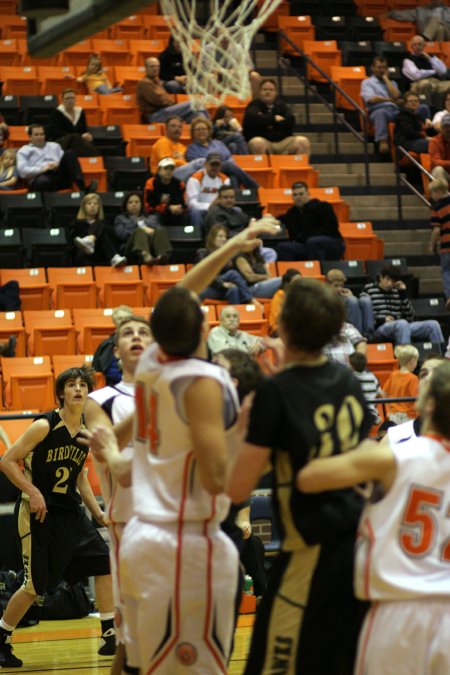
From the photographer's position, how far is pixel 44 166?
13.2m

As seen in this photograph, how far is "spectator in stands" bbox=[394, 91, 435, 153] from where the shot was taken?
15156 millimetres

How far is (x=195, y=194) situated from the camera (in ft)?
42.8

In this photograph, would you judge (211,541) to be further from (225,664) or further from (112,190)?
(112,190)

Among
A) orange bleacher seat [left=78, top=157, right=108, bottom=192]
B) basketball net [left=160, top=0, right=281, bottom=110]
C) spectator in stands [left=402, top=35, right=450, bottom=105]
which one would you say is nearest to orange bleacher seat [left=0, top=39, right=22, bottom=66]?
orange bleacher seat [left=78, top=157, right=108, bottom=192]

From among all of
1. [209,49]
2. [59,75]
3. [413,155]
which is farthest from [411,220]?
[209,49]

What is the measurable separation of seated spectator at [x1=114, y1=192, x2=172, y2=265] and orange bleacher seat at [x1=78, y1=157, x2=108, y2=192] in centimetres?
129

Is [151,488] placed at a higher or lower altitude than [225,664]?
higher

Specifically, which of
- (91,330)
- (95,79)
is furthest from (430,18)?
(91,330)

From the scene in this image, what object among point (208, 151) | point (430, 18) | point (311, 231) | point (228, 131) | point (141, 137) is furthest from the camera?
point (430, 18)

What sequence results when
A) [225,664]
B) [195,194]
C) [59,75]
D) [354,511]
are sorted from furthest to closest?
[59,75] < [195,194] < [225,664] < [354,511]

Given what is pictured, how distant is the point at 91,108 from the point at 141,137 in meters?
1.02

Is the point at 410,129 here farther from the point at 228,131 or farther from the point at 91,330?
the point at 91,330

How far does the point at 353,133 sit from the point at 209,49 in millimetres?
7407

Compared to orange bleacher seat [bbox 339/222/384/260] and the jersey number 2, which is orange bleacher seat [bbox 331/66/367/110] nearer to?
orange bleacher seat [bbox 339/222/384/260]
